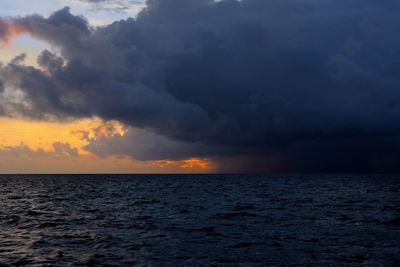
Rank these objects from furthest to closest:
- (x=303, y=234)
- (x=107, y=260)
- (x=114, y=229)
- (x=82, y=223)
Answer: (x=82, y=223) → (x=114, y=229) → (x=303, y=234) → (x=107, y=260)

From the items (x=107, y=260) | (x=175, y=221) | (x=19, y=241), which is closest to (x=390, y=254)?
(x=107, y=260)

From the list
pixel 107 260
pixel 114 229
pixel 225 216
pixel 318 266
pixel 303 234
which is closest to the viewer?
pixel 318 266

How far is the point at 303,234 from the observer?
1188 inches

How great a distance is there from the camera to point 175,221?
38.0m

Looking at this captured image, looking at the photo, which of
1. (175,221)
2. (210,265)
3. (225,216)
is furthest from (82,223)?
(210,265)

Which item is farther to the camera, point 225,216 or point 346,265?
point 225,216

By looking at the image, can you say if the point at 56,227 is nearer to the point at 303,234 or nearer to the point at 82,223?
the point at 82,223

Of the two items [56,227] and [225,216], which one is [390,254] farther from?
[56,227]

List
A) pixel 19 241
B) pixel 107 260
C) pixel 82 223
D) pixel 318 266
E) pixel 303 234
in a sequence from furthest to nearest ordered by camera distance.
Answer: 1. pixel 82 223
2. pixel 303 234
3. pixel 19 241
4. pixel 107 260
5. pixel 318 266

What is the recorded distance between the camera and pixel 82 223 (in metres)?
37.0

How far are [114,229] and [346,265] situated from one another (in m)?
18.9

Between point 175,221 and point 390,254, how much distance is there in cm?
1958

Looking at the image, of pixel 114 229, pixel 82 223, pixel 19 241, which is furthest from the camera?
pixel 82 223

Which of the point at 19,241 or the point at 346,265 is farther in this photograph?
the point at 19,241
